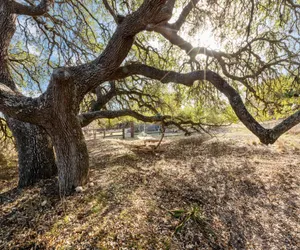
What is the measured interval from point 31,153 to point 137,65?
2.36m

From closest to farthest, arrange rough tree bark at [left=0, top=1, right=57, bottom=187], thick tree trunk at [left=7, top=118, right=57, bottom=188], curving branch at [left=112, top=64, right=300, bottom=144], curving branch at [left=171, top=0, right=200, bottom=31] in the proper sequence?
1. curving branch at [left=112, top=64, right=300, bottom=144]
2. rough tree bark at [left=0, top=1, right=57, bottom=187]
3. thick tree trunk at [left=7, top=118, right=57, bottom=188]
4. curving branch at [left=171, top=0, right=200, bottom=31]

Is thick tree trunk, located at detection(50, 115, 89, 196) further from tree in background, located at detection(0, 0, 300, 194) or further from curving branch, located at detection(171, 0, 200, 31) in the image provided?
curving branch, located at detection(171, 0, 200, 31)

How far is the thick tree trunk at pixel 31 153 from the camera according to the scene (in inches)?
118

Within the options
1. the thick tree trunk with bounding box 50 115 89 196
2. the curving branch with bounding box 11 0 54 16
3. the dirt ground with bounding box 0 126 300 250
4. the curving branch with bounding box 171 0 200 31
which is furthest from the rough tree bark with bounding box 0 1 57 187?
the curving branch with bounding box 171 0 200 31

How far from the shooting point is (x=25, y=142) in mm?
3055

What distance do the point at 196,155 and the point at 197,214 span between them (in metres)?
3.11

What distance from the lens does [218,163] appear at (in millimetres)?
4430

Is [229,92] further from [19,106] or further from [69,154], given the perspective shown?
[19,106]

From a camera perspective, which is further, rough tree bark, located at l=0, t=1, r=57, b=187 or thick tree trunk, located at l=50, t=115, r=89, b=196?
rough tree bark, located at l=0, t=1, r=57, b=187

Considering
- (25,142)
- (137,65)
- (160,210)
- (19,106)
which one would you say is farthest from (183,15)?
(25,142)

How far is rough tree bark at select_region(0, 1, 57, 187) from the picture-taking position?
2.89 meters

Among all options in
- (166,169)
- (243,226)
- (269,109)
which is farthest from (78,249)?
(269,109)

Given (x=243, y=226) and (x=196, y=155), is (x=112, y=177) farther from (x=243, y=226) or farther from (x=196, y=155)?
(x=196, y=155)

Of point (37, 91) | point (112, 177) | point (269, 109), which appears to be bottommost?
point (112, 177)
